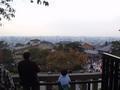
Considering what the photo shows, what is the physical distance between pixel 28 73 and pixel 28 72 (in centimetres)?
2

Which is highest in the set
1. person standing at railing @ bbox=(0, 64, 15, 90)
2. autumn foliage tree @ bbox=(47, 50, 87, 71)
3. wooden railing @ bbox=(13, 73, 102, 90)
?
person standing at railing @ bbox=(0, 64, 15, 90)

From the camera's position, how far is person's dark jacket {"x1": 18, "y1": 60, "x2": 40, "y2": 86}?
26.5 ft

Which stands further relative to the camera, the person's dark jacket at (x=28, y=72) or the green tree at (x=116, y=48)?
the green tree at (x=116, y=48)

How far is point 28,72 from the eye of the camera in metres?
8.15

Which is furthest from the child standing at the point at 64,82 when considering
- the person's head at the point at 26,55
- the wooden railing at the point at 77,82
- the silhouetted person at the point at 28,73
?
the person's head at the point at 26,55

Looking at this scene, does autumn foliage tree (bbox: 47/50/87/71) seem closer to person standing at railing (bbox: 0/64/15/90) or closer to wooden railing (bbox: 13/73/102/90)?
wooden railing (bbox: 13/73/102/90)

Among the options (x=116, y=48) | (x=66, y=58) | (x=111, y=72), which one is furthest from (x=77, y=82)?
(x=66, y=58)

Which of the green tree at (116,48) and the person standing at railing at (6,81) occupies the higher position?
the person standing at railing at (6,81)

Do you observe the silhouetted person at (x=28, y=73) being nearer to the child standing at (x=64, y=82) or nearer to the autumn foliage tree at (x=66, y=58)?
the child standing at (x=64, y=82)

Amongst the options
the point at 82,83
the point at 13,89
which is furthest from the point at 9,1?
the point at 82,83

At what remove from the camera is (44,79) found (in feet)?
32.6

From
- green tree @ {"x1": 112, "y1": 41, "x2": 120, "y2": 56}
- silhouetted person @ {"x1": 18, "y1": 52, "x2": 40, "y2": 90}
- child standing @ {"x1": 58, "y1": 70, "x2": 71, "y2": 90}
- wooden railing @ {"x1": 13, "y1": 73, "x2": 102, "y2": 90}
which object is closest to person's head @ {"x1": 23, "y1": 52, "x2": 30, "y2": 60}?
silhouetted person @ {"x1": 18, "y1": 52, "x2": 40, "y2": 90}

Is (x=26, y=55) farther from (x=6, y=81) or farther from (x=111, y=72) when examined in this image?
(x=111, y=72)

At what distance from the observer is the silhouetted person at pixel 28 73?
8070mm
